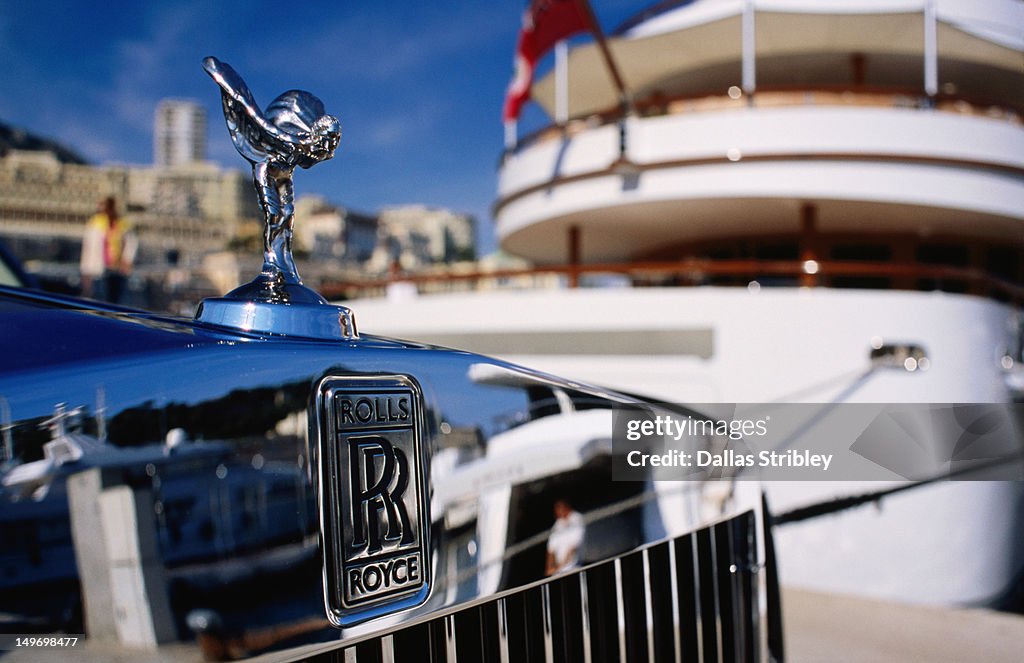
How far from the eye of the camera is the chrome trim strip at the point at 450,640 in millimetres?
1024

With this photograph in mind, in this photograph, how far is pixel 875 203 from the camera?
856 cm

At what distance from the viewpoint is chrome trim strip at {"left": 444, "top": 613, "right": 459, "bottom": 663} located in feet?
3.36

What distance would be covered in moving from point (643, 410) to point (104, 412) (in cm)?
91

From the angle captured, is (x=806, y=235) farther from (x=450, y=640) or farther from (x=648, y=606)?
(x=450, y=640)

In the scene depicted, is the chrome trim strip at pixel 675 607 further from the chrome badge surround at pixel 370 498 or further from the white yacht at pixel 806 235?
the white yacht at pixel 806 235

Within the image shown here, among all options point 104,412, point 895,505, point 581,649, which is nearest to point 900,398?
point 895,505

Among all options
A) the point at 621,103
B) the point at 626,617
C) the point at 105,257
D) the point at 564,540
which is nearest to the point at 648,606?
the point at 626,617

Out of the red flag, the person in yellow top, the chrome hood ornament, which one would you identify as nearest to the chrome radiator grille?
the chrome hood ornament

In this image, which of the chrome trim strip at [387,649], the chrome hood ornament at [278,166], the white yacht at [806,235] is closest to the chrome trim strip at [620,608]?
the chrome trim strip at [387,649]

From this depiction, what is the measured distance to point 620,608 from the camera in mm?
1254

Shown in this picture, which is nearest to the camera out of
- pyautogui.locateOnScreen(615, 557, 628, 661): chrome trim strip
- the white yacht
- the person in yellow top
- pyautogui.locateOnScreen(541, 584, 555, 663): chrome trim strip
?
pyautogui.locateOnScreen(541, 584, 555, 663): chrome trim strip

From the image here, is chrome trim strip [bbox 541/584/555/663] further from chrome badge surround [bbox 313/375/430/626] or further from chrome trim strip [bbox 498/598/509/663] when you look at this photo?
chrome badge surround [bbox 313/375/430/626]

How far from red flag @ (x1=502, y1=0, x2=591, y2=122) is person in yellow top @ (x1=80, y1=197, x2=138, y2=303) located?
5.68 meters

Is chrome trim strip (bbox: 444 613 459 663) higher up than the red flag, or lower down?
lower down
